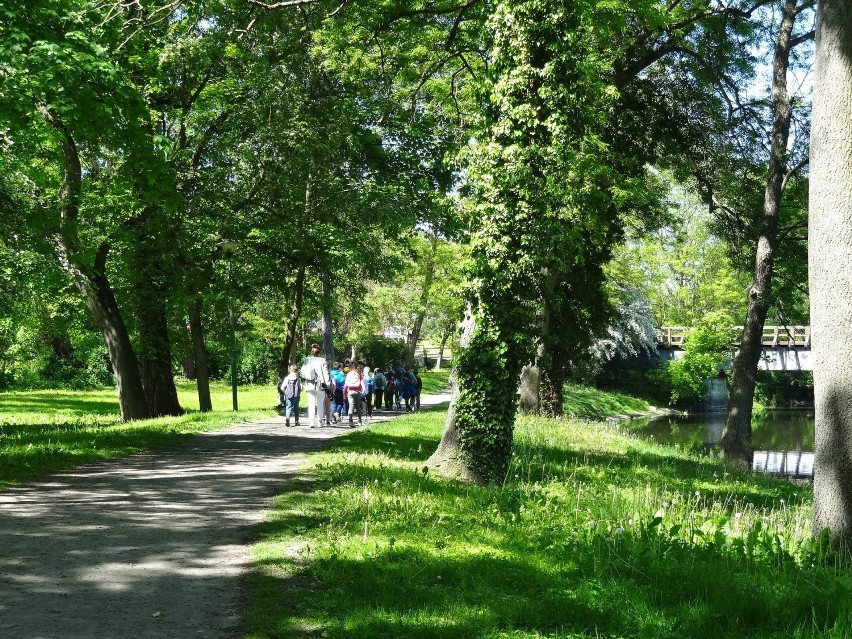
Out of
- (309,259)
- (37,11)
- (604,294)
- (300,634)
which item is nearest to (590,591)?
(300,634)

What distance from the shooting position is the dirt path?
208 inches

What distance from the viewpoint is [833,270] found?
6859 millimetres

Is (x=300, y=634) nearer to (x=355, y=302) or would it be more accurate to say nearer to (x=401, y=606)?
(x=401, y=606)

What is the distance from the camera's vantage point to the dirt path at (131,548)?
5.28m

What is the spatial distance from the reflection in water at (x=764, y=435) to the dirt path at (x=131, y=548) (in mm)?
17360

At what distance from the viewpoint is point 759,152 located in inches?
870

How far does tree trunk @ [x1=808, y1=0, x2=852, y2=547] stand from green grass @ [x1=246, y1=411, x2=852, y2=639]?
0.48 meters

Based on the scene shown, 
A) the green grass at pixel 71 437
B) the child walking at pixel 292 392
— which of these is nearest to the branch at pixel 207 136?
the child walking at pixel 292 392

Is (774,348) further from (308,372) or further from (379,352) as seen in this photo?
(308,372)

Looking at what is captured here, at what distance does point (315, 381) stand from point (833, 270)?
1420cm

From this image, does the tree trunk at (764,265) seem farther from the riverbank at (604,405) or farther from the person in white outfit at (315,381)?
the riverbank at (604,405)

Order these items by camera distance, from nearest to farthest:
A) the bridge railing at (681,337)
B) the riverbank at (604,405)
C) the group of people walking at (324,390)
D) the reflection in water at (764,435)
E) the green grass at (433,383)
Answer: the group of people walking at (324,390), the reflection in water at (764,435), the riverbank at (604,405), the green grass at (433,383), the bridge railing at (681,337)

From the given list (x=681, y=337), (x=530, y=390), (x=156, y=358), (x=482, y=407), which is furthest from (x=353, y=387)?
(x=681, y=337)

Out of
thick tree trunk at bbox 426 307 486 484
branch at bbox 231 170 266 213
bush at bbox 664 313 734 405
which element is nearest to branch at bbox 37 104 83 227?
branch at bbox 231 170 266 213
